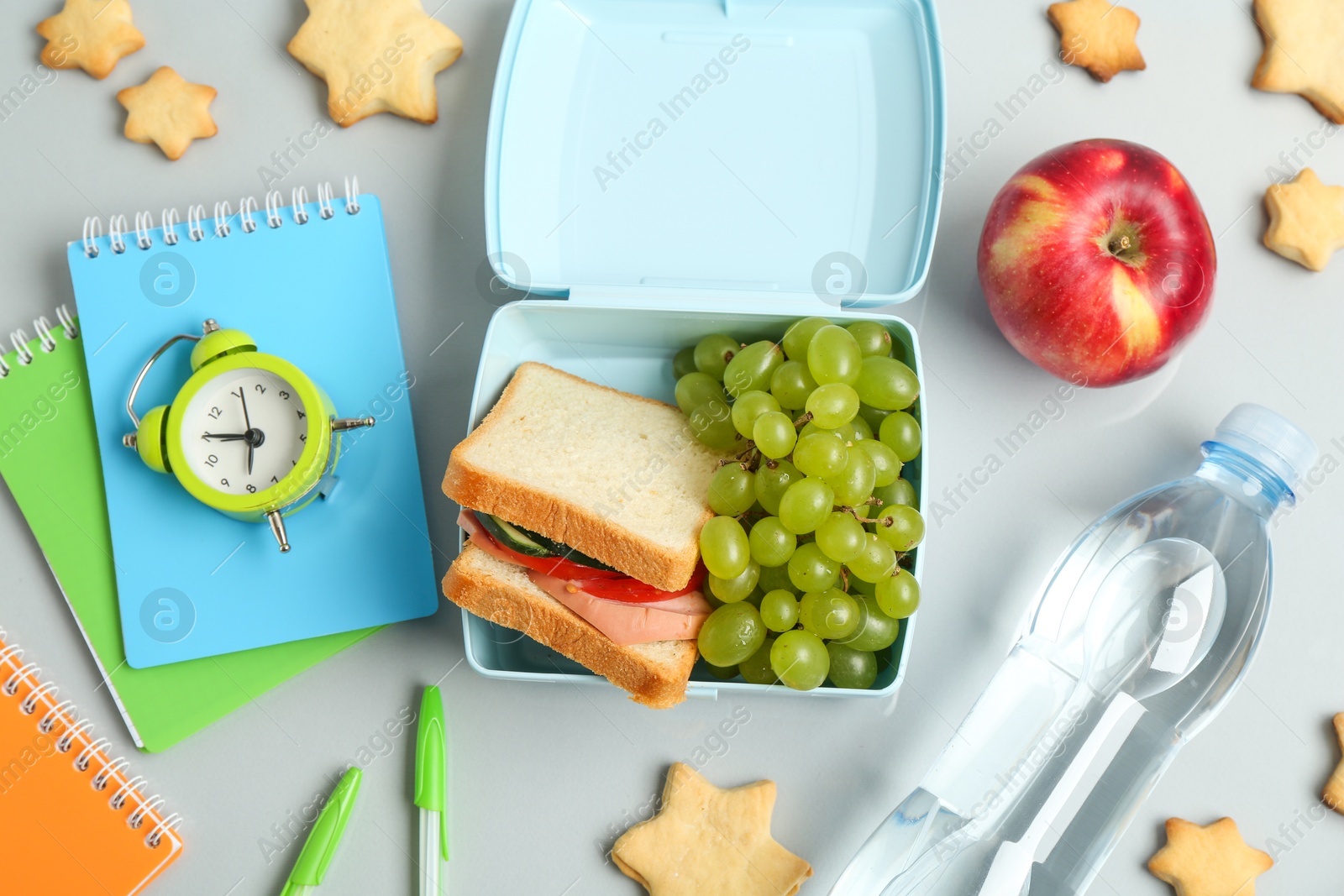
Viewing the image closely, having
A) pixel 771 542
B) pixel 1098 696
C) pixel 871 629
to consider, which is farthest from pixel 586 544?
pixel 1098 696

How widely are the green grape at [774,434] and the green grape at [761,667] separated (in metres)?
0.18

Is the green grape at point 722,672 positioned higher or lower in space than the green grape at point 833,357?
lower

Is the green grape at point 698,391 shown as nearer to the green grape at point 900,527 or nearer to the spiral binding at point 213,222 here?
the green grape at point 900,527

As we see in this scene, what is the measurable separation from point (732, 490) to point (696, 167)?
0.37 meters

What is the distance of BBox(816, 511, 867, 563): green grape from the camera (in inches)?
27.2

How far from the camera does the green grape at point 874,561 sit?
2.33 ft

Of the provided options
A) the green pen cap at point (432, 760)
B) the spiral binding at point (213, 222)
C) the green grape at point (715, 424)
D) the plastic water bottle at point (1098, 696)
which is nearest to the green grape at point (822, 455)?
the green grape at point (715, 424)

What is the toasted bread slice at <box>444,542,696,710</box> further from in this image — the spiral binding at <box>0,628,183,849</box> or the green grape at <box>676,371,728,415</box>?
the spiral binding at <box>0,628,183,849</box>

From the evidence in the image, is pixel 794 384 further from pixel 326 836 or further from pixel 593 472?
pixel 326 836

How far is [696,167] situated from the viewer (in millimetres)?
881

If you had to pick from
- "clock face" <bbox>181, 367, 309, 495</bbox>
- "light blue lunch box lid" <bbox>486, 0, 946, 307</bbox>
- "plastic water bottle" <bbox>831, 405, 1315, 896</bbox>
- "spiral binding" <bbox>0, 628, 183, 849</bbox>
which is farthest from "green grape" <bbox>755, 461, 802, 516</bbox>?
"spiral binding" <bbox>0, 628, 183, 849</bbox>

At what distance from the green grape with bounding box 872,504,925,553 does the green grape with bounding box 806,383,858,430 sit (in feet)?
0.30

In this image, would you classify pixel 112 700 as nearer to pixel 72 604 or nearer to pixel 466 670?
pixel 72 604

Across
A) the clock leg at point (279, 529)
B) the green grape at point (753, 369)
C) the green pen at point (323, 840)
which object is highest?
the green grape at point (753, 369)
